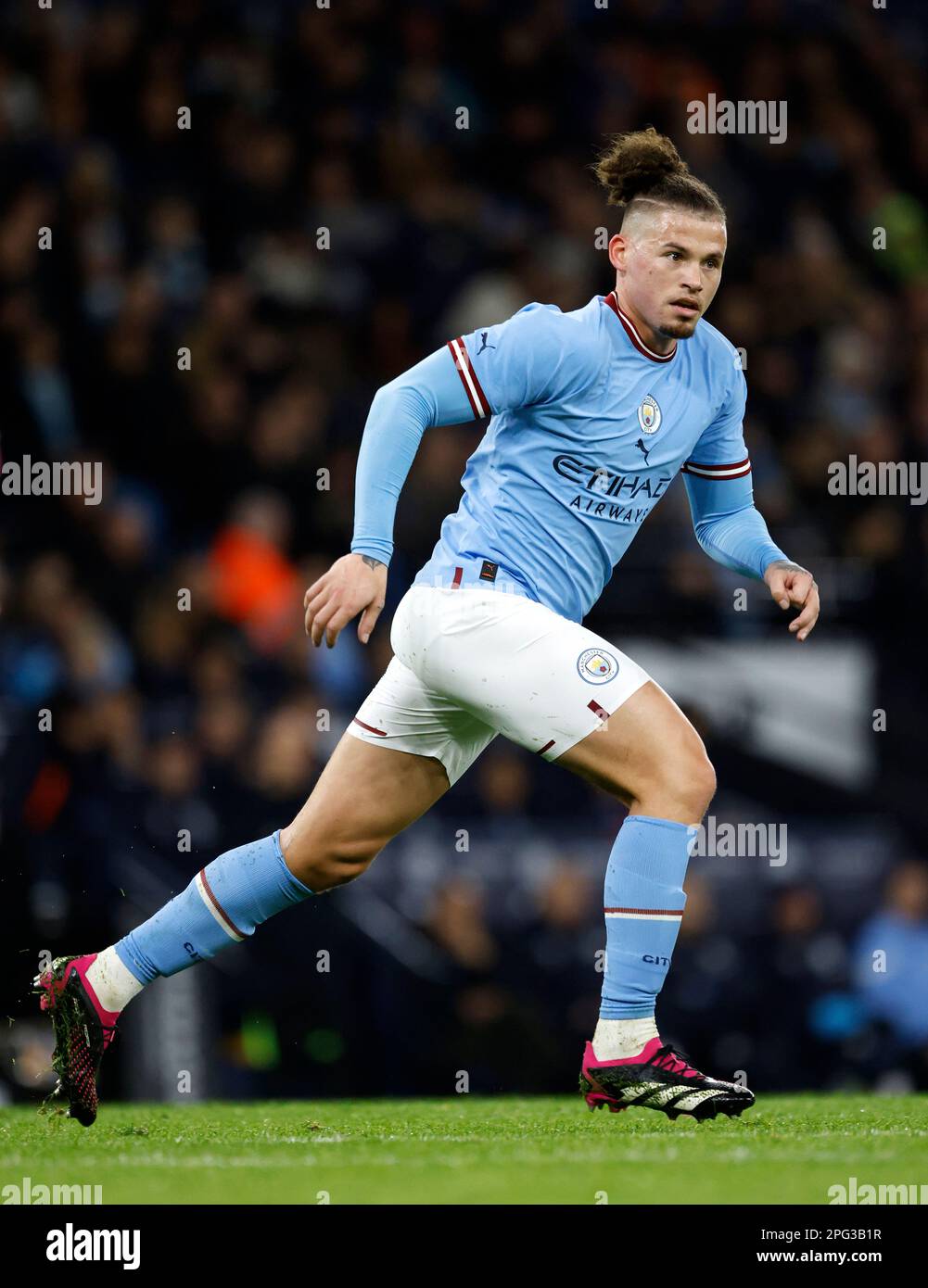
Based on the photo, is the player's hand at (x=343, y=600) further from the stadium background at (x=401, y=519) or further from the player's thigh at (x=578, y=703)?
the stadium background at (x=401, y=519)

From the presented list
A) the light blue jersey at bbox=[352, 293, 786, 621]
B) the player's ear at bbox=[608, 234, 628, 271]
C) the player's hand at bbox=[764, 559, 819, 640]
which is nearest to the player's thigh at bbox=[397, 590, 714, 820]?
the light blue jersey at bbox=[352, 293, 786, 621]

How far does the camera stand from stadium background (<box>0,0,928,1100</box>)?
8273 mm

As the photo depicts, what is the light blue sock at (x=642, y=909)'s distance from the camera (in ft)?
15.5

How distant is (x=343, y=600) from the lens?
14.7ft

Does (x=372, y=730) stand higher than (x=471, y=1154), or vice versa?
(x=372, y=730)

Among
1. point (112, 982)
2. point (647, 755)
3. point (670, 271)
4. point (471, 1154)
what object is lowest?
point (471, 1154)

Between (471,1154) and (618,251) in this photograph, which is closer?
(471,1154)

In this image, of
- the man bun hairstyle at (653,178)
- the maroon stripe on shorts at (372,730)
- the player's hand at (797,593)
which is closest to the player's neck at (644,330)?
the man bun hairstyle at (653,178)

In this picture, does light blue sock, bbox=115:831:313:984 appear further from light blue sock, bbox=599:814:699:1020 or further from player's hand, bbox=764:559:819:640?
player's hand, bbox=764:559:819:640

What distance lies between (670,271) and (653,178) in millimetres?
306

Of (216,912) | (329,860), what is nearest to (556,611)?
(329,860)

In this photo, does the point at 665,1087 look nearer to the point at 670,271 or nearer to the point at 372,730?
the point at 372,730

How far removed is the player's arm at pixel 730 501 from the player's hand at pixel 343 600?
4.29 feet
